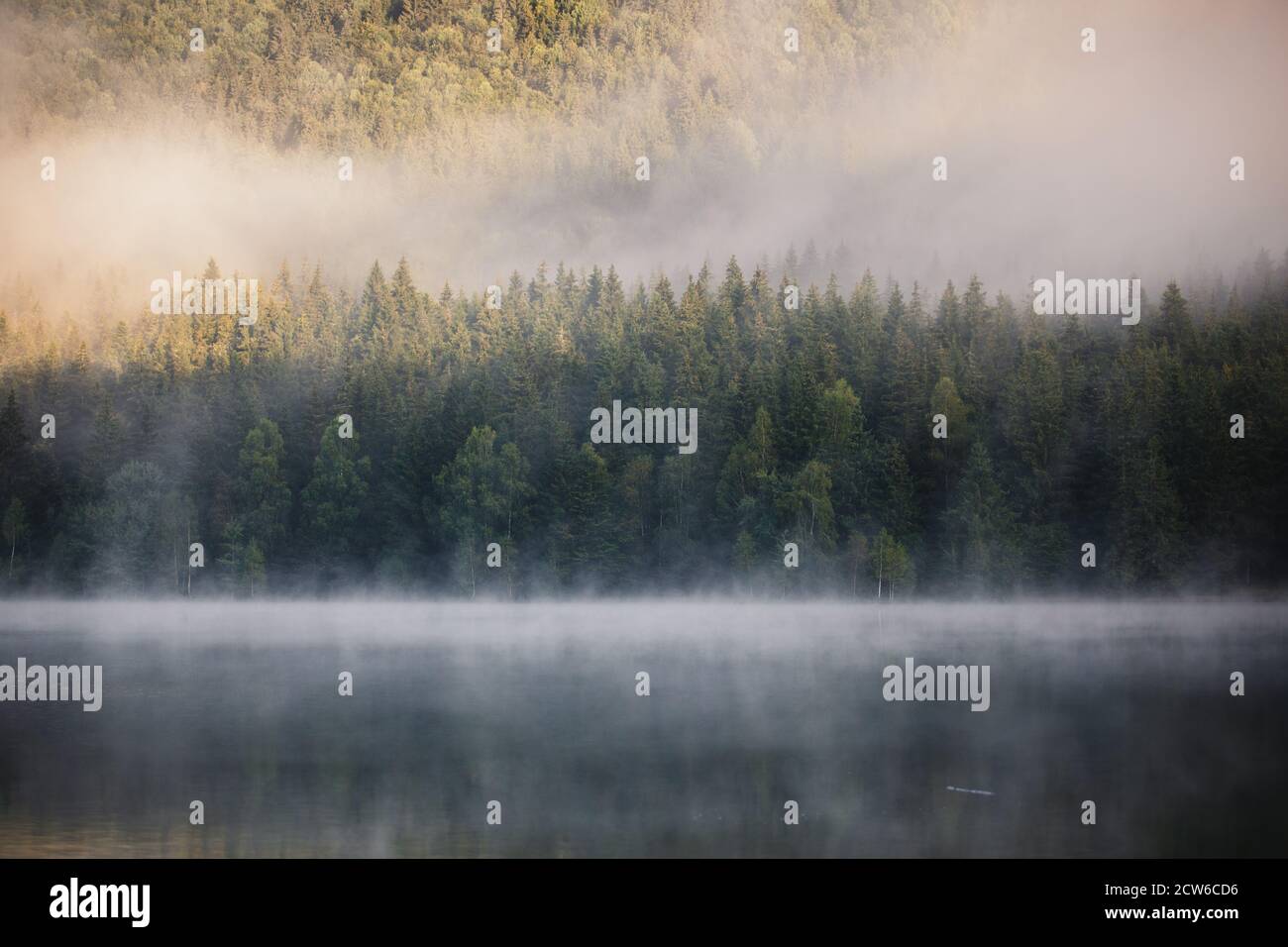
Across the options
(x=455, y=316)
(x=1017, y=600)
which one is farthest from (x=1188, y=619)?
(x=455, y=316)

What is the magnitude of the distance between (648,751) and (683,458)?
5164cm

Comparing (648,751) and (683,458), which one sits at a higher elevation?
(683,458)

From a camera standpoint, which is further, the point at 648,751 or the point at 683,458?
the point at 683,458

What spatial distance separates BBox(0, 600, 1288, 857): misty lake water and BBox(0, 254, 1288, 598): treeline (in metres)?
21.8

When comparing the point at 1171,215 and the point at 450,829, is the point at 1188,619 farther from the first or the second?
the point at 1171,215

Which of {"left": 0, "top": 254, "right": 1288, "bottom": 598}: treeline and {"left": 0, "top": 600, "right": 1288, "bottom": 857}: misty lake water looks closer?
{"left": 0, "top": 600, "right": 1288, "bottom": 857}: misty lake water

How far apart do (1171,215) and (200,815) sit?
544ft

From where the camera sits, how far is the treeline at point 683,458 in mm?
70812

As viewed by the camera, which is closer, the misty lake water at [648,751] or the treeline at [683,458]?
the misty lake water at [648,751]

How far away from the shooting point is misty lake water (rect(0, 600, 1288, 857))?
2016 centimetres

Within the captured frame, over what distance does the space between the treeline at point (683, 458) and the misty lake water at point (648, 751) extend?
71.4 feet

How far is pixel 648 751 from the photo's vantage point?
26625 millimetres

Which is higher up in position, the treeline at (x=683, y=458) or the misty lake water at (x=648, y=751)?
the treeline at (x=683, y=458)

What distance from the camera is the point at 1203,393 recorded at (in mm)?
72000
